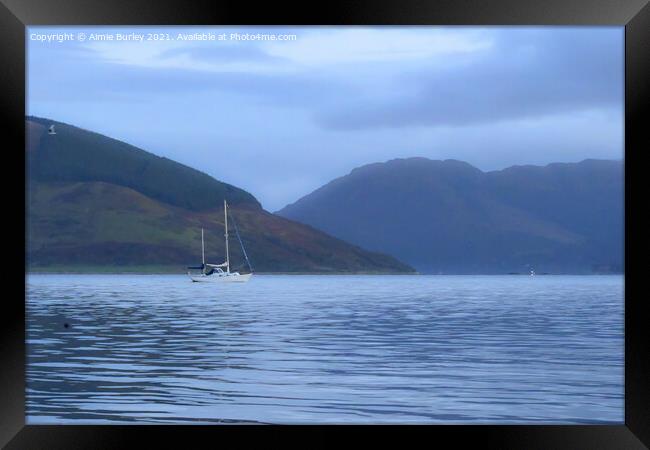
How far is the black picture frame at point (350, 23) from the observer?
275 inches

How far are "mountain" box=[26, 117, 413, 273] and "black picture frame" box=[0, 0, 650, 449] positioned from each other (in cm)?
16115

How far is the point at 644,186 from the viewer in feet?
23.6

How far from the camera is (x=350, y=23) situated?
722cm

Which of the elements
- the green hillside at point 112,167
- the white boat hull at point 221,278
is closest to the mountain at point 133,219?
the green hillside at point 112,167

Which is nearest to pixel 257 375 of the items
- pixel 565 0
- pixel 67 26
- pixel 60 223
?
pixel 67 26

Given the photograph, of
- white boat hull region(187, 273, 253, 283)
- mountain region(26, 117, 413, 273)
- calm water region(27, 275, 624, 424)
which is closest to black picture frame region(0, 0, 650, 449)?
calm water region(27, 275, 624, 424)

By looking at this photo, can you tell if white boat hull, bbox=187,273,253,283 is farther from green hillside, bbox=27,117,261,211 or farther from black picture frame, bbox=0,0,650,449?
black picture frame, bbox=0,0,650,449

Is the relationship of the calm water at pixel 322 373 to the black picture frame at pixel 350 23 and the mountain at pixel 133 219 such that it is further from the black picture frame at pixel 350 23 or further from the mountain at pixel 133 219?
the mountain at pixel 133 219

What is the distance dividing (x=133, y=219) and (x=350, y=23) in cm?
17213

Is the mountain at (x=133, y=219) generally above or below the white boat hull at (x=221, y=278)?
above

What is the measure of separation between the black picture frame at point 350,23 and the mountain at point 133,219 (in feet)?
529

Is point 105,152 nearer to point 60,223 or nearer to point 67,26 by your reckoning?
point 60,223

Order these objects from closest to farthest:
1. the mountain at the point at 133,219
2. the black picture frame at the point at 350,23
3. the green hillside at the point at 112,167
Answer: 1. the black picture frame at the point at 350,23
2. the mountain at the point at 133,219
3. the green hillside at the point at 112,167

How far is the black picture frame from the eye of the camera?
6988 millimetres
